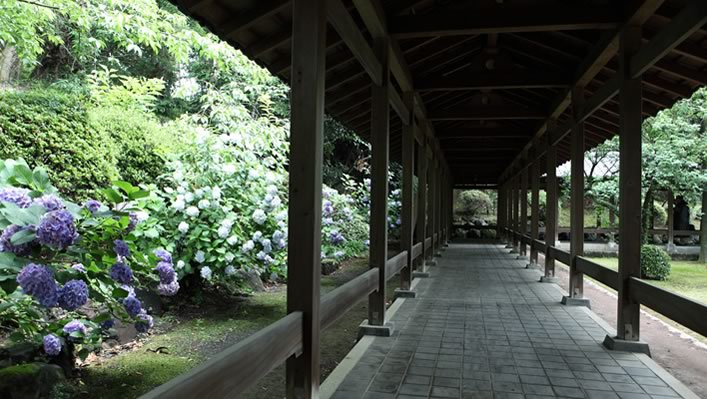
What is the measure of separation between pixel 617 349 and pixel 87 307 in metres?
4.68

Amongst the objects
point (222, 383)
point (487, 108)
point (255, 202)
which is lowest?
point (222, 383)

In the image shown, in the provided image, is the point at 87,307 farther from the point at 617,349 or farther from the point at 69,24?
the point at 69,24

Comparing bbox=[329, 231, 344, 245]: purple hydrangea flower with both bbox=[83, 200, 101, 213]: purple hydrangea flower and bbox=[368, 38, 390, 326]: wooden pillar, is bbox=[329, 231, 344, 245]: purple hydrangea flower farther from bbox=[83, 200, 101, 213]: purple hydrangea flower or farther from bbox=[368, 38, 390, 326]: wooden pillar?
bbox=[83, 200, 101, 213]: purple hydrangea flower

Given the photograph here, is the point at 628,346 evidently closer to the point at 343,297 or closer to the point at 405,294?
the point at 343,297

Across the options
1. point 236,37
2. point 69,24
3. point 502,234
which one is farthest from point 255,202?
point 502,234

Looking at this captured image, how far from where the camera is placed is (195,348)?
4492 millimetres

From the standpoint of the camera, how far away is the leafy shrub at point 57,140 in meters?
4.62

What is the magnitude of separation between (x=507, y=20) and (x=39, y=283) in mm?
4317

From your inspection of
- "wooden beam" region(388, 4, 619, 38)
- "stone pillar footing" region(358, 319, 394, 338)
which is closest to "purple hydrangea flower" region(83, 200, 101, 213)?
"stone pillar footing" region(358, 319, 394, 338)

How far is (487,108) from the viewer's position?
26.5 ft

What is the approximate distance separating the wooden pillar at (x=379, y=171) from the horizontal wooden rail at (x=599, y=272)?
2.15m

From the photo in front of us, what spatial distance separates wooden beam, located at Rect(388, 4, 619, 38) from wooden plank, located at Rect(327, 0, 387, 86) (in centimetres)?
60

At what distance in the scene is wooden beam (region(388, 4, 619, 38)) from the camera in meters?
4.36

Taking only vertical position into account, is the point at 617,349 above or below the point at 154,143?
below
